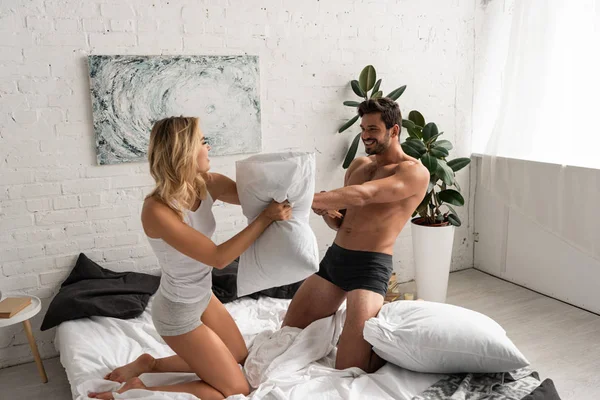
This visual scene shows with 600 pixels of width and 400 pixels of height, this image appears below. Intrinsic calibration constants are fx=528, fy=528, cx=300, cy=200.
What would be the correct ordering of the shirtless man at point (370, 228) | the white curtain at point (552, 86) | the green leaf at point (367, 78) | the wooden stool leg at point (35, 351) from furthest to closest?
1. the green leaf at point (367, 78)
2. the white curtain at point (552, 86)
3. the wooden stool leg at point (35, 351)
4. the shirtless man at point (370, 228)

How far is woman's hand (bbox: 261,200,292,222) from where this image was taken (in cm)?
198

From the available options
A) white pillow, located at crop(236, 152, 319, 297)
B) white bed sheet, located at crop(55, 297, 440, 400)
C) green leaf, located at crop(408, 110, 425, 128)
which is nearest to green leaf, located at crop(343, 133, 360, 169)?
green leaf, located at crop(408, 110, 425, 128)

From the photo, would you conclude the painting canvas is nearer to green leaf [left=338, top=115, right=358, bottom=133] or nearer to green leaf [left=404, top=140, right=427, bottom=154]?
green leaf [left=338, top=115, right=358, bottom=133]

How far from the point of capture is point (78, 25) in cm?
289

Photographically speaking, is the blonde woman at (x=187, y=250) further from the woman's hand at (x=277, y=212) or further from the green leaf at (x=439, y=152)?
the green leaf at (x=439, y=152)

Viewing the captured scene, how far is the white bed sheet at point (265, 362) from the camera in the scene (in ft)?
6.39

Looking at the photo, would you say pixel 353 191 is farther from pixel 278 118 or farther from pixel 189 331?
pixel 278 118

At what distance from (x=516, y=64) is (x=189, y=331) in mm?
2883

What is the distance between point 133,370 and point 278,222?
854 mm

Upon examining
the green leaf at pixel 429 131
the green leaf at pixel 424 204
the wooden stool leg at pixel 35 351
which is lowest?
the wooden stool leg at pixel 35 351

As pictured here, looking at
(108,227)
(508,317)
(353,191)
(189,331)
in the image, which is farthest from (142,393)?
(508,317)

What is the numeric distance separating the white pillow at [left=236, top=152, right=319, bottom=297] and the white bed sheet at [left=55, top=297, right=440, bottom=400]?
1.08 feet

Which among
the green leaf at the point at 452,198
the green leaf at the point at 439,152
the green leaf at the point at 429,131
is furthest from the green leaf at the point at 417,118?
the green leaf at the point at 452,198

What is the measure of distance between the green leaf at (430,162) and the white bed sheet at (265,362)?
1.37 metres
